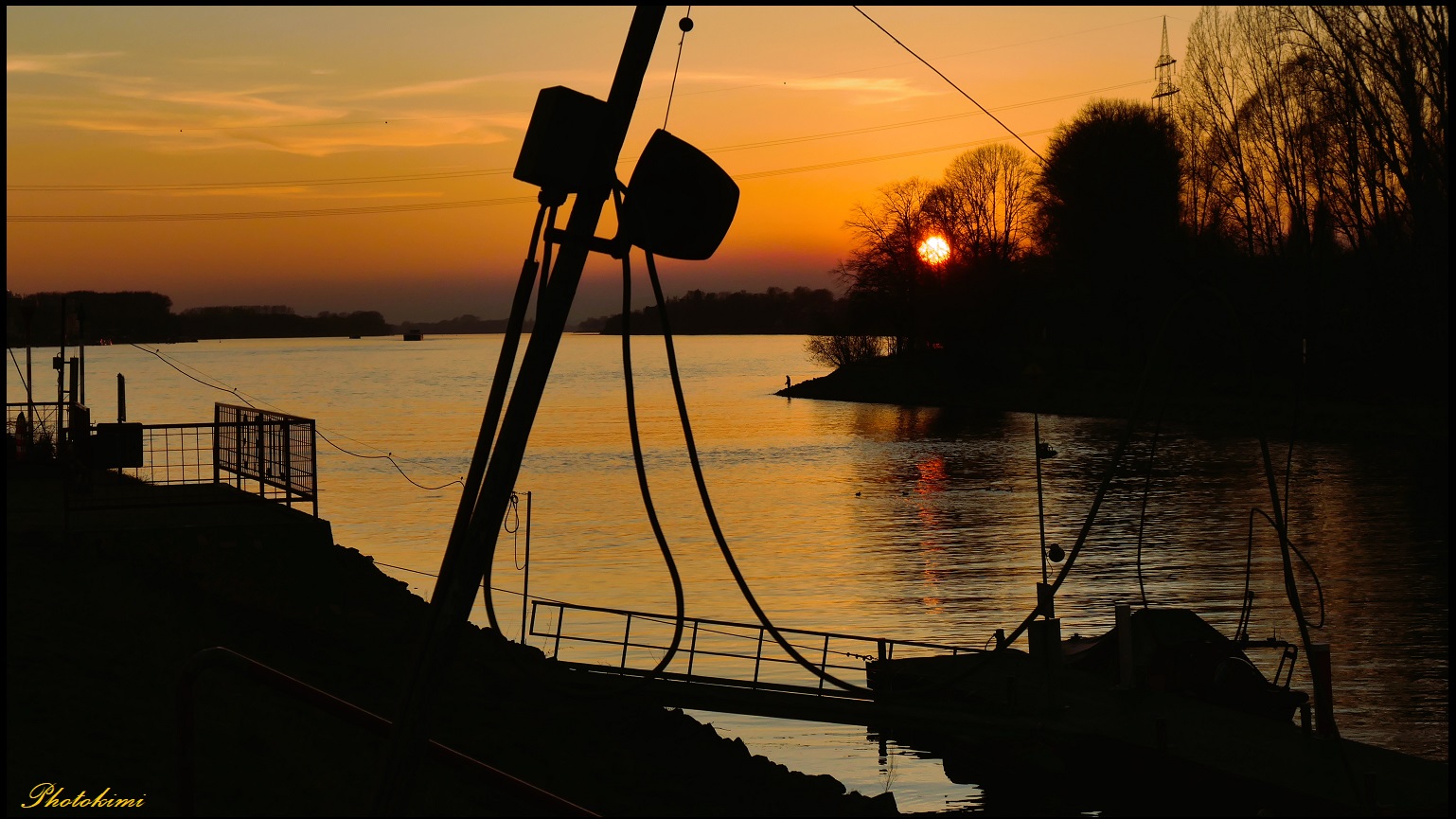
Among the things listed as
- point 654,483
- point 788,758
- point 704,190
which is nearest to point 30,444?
point 788,758

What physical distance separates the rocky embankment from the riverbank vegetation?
21.7 meters

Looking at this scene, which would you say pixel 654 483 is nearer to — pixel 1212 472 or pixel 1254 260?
pixel 1212 472

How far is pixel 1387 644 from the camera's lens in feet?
96.1

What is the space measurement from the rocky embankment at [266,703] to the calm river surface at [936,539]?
5.68 meters

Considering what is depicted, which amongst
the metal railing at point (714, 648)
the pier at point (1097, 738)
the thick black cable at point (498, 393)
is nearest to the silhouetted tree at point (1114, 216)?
the metal railing at point (714, 648)

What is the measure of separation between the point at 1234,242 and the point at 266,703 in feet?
258

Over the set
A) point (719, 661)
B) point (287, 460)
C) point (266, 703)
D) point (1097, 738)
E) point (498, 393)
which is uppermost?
point (498, 393)

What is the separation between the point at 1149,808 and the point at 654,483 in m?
54.7

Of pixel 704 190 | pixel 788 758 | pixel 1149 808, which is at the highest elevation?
pixel 704 190

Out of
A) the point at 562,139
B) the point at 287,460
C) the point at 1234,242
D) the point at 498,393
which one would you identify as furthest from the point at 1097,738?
the point at 1234,242

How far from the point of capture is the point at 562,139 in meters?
4.68

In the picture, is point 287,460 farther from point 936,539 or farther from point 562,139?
point 936,539

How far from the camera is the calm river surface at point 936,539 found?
88.7 ft

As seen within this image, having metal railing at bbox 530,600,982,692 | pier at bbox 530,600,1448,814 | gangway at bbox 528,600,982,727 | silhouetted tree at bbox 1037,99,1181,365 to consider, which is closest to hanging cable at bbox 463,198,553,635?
gangway at bbox 528,600,982,727
